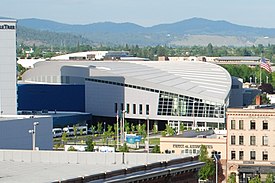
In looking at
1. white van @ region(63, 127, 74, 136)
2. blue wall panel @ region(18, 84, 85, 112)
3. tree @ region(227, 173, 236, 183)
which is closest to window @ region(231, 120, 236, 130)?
tree @ region(227, 173, 236, 183)

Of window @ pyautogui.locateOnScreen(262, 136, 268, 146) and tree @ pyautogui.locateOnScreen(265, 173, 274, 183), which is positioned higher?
window @ pyautogui.locateOnScreen(262, 136, 268, 146)

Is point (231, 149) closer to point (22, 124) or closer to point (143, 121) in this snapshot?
point (22, 124)

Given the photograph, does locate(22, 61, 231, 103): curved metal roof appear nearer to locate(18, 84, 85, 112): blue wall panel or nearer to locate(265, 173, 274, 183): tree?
locate(18, 84, 85, 112): blue wall panel

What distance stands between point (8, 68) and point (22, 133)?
30.5 meters

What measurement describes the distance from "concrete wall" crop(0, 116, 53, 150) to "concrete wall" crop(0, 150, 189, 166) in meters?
24.7

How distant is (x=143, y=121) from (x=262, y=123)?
5566 centimetres

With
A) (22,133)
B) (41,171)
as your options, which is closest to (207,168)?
(22,133)

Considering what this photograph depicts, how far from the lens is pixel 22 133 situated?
2911 inches

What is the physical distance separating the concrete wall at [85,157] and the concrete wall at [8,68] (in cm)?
5475

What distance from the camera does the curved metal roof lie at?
445 feet

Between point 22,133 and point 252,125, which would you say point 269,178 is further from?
point 22,133

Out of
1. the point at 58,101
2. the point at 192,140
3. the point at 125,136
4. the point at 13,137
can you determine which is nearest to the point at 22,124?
the point at 13,137

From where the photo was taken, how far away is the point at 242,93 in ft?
505

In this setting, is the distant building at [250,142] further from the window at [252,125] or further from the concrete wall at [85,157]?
the concrete wall at [85,157]
